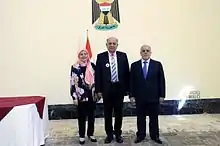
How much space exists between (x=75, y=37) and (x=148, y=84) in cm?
268

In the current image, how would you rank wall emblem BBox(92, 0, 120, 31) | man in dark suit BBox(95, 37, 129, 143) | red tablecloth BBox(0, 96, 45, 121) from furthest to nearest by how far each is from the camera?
1. wall emblem BBox(92, 0, 120, 31)
2. man in dark suit BBox(95, 37, 129, 143)
3. red tablecloth BBox(0, 96, 45, 121)

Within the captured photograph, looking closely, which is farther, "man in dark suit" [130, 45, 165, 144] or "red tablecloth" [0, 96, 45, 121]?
"man in dark suit" [130, 45, 165, 144]

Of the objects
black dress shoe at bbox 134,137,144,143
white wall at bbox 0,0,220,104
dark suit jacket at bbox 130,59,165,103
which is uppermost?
white wall at bbox 0,0,220,104

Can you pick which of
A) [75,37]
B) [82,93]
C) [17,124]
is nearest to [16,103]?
[17,124]

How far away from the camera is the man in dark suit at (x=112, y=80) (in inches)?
185

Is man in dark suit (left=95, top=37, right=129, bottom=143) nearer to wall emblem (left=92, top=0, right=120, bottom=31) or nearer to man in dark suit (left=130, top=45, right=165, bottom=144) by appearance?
man in dark suit (left=130, top=45, right=165, bottom=144)

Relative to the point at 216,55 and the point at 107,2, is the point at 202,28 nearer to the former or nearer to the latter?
the point at 216,55

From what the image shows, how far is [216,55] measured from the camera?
23.0ft

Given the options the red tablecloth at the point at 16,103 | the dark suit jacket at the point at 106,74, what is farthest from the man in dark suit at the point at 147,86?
the red tablecloth at the point at 16,103

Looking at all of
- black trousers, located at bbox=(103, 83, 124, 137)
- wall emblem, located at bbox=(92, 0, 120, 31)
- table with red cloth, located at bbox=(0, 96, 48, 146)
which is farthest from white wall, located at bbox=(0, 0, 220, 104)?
table with red cloth, located at bbox=(0, 96, 48, 146)

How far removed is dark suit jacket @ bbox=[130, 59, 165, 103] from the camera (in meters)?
4.70

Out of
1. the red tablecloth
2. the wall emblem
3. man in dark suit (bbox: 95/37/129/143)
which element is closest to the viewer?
the red tablecloth

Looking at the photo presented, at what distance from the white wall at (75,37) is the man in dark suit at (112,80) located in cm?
221

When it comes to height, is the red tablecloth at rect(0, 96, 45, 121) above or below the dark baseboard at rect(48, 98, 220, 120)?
above
